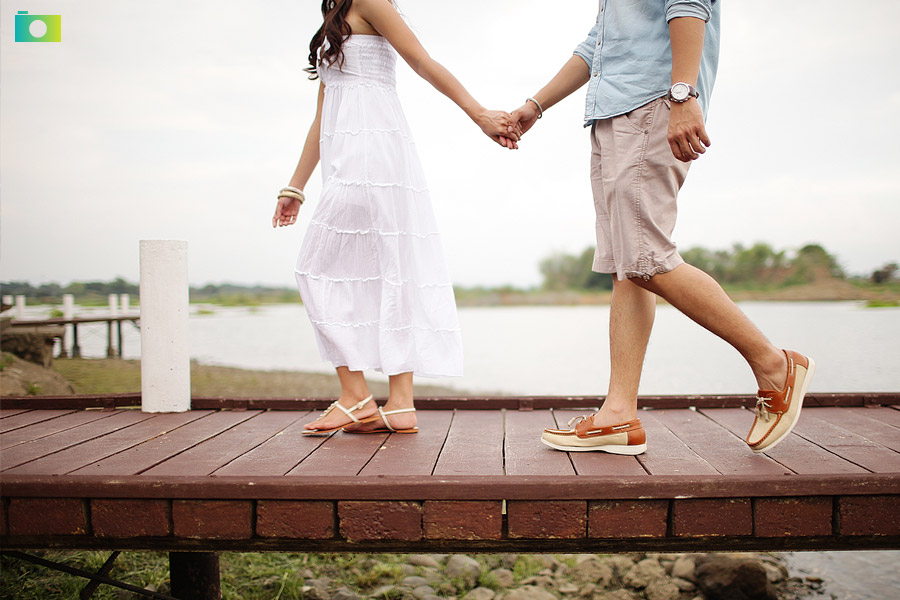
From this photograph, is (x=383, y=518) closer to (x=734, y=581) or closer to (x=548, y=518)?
(x=548, y=518)

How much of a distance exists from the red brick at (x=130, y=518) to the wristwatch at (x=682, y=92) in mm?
1995

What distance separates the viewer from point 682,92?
2.03m

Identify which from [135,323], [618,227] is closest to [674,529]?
[618,227]

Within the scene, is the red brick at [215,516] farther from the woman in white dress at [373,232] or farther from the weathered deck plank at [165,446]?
the woman in white dress at [373,232]

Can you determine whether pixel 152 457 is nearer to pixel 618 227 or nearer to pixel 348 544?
pixel 348 544

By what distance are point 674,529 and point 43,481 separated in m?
1.95

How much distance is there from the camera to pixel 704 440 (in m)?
2.61

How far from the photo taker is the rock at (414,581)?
5156 millimetres

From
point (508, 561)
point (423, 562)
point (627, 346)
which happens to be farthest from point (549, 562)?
point (627, 346)

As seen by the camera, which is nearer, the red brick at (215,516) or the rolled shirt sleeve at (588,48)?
the red brick at (215,516)

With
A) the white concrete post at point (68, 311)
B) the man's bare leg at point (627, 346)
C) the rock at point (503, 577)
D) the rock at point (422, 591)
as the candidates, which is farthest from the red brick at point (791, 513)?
A: the white concrete post at point (68, 311)

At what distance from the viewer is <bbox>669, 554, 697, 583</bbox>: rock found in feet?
17.8

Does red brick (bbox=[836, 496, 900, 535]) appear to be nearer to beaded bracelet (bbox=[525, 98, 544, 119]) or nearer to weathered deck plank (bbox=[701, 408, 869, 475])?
weathered deck plank (bbox=[701, 408, 869, 475])

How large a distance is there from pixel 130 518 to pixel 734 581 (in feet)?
15.6
